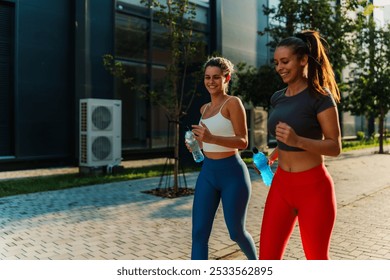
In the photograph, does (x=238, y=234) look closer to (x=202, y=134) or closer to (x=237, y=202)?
(x=237, y=202)

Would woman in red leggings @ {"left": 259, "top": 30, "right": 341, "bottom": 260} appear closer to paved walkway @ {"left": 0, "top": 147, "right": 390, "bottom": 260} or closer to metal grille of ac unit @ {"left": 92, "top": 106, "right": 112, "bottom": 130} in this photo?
paved walkway @ {"left": 0, "top": 147, "right": 390, "bottom": 260}

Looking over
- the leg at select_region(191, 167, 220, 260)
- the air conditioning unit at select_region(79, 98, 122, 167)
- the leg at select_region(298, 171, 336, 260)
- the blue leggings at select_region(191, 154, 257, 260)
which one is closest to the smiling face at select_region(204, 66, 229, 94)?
the blue leggings at select_region(191, 154, 257, 260)

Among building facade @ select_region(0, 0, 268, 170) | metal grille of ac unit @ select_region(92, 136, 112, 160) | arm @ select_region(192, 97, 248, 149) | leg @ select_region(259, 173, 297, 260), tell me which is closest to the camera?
leg @ select_region(259, 173, 297, 260)

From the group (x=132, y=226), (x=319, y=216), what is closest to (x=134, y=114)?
(x=132, y=226)

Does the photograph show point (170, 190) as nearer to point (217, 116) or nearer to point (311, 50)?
point (217, 116)

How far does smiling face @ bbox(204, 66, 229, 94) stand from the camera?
328 cm

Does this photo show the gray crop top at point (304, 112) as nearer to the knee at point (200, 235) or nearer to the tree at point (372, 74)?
the knee at point (200, 235)

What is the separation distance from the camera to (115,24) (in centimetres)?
1379

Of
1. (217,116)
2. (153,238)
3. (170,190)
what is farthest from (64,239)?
(170,190)

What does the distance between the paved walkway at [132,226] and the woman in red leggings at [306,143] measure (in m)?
2.01

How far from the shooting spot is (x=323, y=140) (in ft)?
7.79

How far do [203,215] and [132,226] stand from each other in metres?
2.72

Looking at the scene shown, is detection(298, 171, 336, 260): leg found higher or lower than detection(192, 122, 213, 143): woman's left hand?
lower

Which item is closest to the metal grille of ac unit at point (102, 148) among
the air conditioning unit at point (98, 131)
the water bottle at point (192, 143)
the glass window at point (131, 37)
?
the air conditioning unit at point (98, 131)
